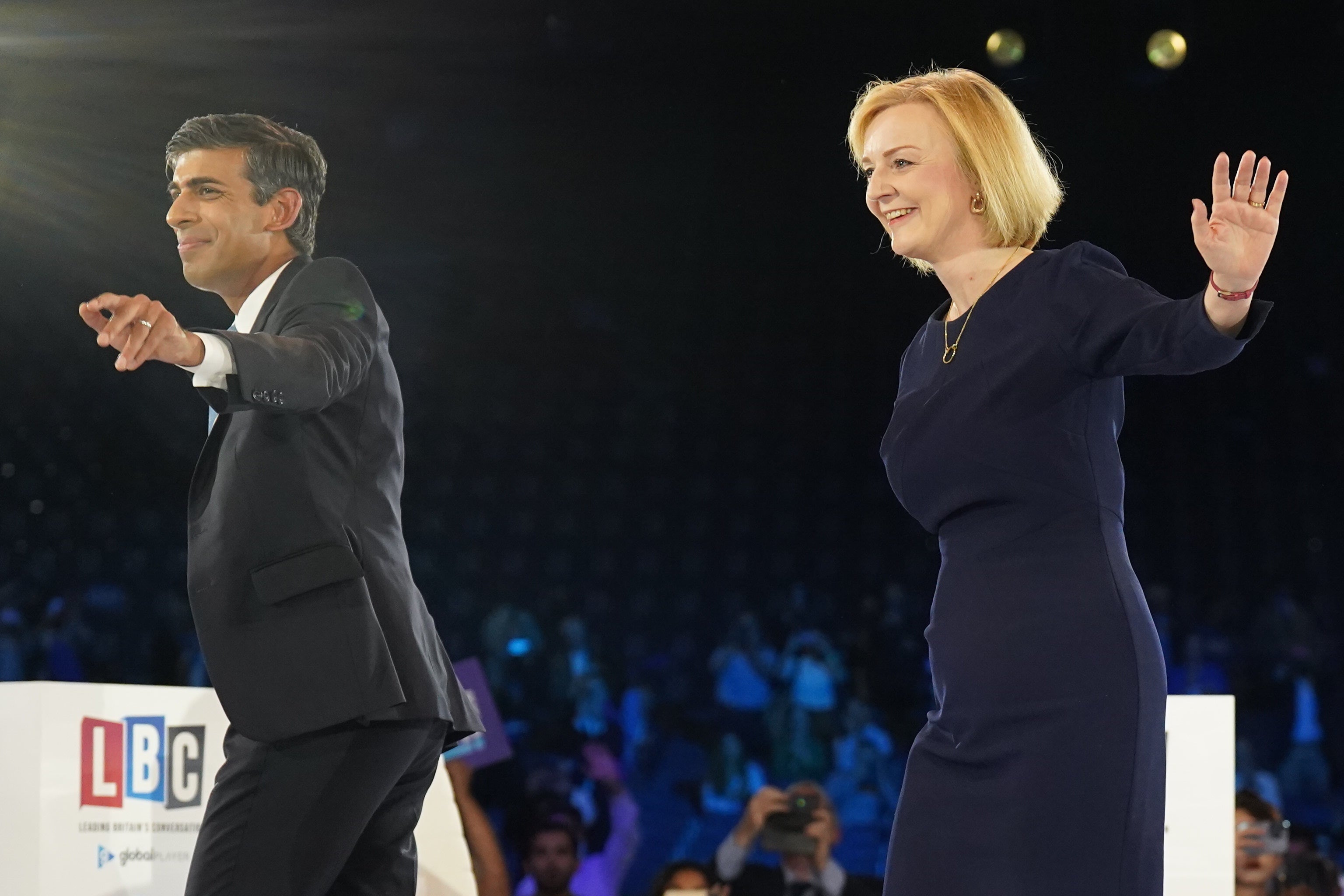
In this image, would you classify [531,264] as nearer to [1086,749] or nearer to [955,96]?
[955,96]

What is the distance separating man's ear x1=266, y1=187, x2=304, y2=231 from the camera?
186 centimetres

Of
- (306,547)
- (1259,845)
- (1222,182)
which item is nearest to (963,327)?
(1222,182)

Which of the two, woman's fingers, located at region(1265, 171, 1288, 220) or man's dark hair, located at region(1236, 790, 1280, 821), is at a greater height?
woman's fingers, located at region(1265, 171, 1288, 220)

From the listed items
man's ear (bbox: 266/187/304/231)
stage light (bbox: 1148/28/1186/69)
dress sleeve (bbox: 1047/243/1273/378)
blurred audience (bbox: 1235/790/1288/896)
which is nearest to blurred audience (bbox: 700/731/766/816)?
blurred audience (bbox: 1235/790/1288/896)

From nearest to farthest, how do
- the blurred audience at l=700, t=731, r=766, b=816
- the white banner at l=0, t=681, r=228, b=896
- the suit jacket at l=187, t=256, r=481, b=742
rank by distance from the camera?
the suit jacket at l=187, t=256, r=481, b=742
the white banner at l=0, t=681, r=228, b=896
the blurred audience at l=700, t=731, r=766, b=816

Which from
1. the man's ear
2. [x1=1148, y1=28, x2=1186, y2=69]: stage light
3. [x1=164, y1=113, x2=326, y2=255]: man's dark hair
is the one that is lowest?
the man's ear

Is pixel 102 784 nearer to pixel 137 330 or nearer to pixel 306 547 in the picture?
pixel 306 547

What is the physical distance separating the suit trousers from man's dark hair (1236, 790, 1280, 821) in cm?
301

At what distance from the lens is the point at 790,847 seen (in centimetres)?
395

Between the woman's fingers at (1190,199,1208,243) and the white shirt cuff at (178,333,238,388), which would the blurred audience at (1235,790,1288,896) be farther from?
the white shirt cuff at (178,333,238,388)

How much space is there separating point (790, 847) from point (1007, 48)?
2452 millimetres

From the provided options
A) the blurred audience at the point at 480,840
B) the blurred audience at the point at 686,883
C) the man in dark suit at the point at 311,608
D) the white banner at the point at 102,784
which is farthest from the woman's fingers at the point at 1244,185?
the blurred audience at the point at 480,840

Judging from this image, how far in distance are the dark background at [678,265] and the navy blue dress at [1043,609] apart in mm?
2695

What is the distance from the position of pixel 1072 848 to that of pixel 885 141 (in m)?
0.82
